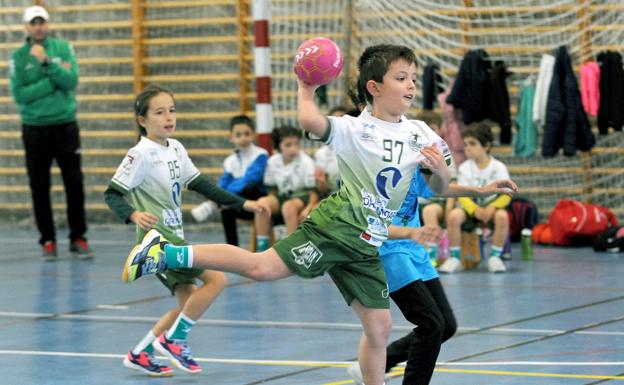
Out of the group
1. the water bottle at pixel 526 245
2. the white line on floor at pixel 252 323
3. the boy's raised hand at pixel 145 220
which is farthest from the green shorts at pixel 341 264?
the water bottle at pixel 526 245

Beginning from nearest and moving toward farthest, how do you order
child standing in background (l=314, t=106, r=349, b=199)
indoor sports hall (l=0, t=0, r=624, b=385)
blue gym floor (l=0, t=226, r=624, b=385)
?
blue gym floor (l=0, t=226, r=624, b=385) < indoor sports hall (l=0, t=0, r=624, b=385) < child standing in background (l=314, t=106, r=349, b=199)

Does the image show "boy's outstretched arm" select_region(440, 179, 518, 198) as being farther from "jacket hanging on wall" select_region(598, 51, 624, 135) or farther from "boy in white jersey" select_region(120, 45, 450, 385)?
"jacket hanging on wall" select_region(598, 51, 624, 135)

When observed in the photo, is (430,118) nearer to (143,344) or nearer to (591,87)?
(591,87)

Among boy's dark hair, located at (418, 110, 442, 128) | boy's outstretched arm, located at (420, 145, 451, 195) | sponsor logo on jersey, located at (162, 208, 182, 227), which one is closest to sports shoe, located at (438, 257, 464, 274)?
boy's dark hair, located at (418, 110, 442, 128)

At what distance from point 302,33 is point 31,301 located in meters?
5.79

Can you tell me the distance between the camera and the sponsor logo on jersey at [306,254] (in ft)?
15.7

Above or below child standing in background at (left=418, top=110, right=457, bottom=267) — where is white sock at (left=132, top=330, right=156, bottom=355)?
below

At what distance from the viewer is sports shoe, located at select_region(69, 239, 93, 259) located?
11500 millimetres

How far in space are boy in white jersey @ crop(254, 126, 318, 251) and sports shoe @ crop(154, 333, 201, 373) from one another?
4969mm

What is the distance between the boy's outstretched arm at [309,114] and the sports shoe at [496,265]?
5440 millimetres

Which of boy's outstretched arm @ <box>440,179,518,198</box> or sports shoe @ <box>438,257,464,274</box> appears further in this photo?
sports shoe @ <box>438,257,464,274</box>

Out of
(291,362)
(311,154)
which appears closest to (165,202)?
(291,362)

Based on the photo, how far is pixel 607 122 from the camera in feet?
36.8

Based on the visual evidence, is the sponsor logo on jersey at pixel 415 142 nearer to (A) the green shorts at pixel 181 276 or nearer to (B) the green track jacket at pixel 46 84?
(A) the green shorts at pixel 181 276
